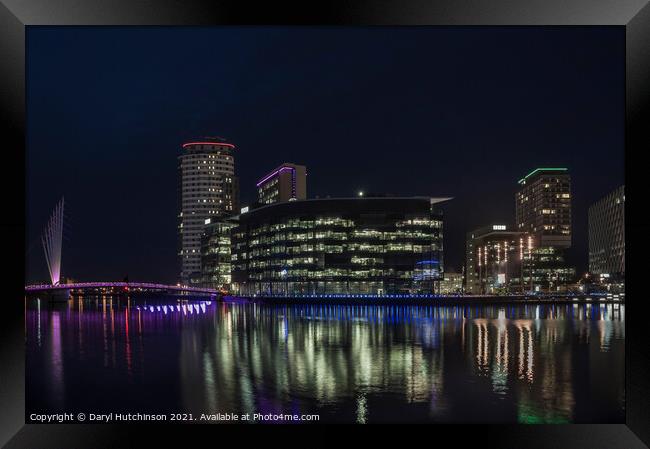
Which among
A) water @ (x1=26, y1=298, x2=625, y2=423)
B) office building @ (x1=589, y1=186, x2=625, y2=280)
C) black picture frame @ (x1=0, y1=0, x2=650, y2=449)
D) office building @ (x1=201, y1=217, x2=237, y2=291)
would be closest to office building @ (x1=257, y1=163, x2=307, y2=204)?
office building @ (x1=201, y1=217, x2=237, y2=291)

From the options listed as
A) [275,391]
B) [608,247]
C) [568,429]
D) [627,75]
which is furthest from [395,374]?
[608,247]

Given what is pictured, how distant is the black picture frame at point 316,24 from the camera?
7301 mm

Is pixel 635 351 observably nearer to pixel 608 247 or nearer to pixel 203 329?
pixel 203 329

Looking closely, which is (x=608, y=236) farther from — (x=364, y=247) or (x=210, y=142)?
(x=210, y=142)

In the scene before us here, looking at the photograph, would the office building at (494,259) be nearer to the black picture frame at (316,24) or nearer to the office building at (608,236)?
the office building at (608,236)

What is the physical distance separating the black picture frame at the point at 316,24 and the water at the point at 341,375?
4.46 m

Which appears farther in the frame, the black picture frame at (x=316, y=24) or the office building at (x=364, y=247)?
the office building at (x=364, y=247)

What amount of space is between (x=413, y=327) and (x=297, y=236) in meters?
56.7

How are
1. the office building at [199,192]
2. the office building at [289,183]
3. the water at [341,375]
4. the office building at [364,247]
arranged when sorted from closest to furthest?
the water at [341,375] < the office building at [364,247] < the office building at [289,183] < the office building at [199,192]

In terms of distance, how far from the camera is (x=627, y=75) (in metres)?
7.48

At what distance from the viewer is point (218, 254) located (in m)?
121

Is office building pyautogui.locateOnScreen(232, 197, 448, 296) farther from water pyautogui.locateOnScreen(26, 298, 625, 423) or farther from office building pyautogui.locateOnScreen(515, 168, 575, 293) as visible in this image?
office building pyautogui.locateOnScreen(515, 168, 575, 293)

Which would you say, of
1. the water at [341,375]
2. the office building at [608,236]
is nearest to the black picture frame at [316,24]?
the water at [341,375]

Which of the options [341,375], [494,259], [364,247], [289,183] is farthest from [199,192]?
[341,375]
